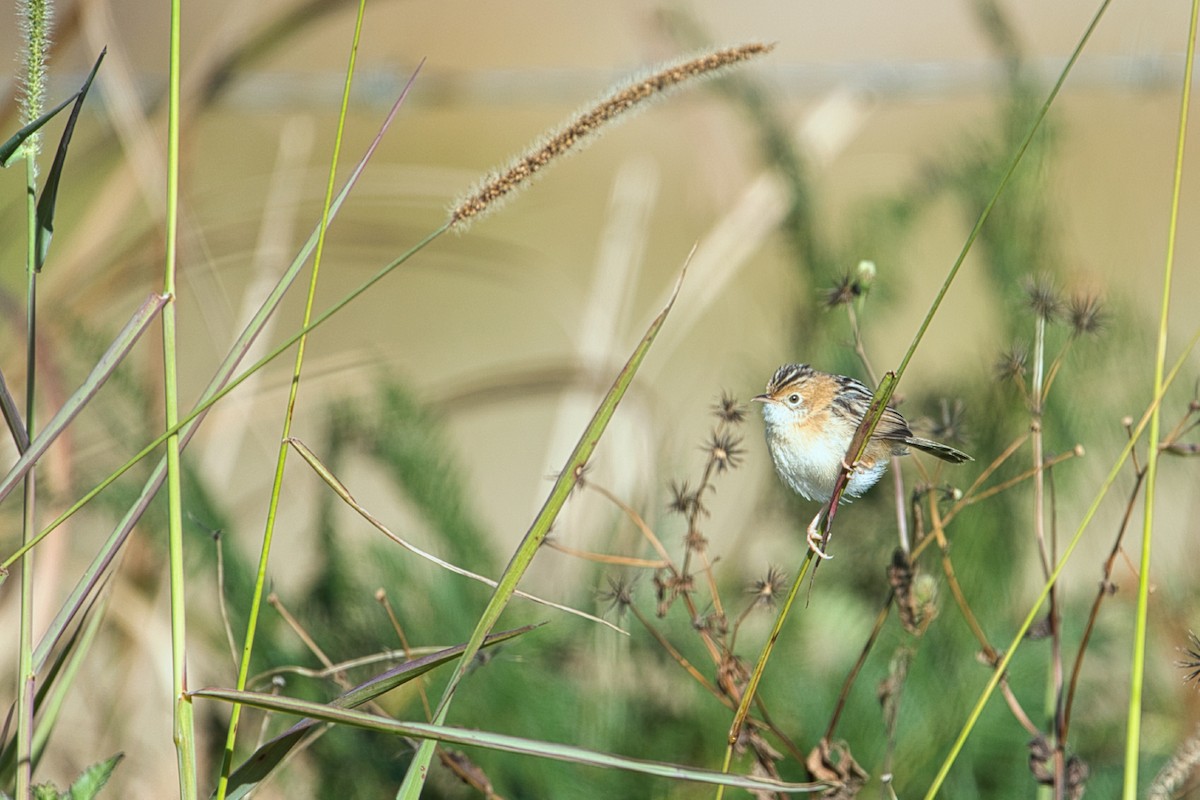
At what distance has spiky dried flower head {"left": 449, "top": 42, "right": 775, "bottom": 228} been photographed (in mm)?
1138

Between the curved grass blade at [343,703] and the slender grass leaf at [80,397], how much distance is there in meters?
0.31

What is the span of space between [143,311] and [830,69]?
266cm

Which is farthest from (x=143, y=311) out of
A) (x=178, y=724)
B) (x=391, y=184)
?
(x=391, y=184)

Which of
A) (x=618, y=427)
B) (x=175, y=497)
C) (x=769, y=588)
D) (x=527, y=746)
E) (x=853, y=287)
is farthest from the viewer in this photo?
(x=618, y=427)

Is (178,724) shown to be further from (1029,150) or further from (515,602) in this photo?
(1029,150)

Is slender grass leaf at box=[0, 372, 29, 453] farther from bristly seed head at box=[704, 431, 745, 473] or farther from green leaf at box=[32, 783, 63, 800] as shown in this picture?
bristly seed head at box=[704, 431, 745, 473]

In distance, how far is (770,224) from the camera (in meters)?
2.85

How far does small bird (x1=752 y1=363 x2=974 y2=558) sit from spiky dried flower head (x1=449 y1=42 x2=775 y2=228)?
0.52m

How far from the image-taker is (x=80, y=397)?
1057 millimetres

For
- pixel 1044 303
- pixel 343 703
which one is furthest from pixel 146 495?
pixel 1044 303

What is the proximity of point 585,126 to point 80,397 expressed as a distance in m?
0.53

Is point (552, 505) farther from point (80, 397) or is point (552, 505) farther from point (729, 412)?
point (80, 397)

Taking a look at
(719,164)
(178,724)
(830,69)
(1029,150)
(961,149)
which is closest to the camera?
(178,724)

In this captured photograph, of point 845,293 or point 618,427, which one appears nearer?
point 845,293
